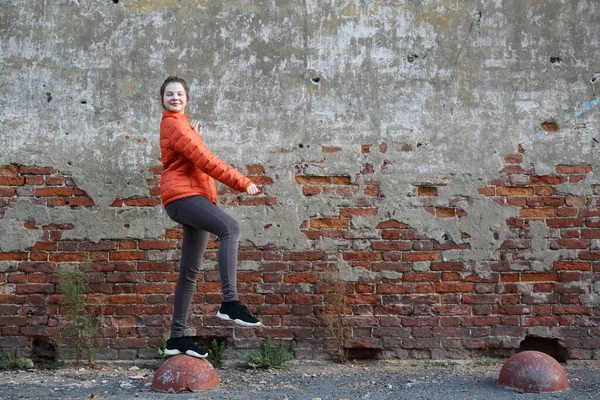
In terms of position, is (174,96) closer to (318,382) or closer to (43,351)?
(318,382)

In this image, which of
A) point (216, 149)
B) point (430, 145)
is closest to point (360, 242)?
point (430, 145)

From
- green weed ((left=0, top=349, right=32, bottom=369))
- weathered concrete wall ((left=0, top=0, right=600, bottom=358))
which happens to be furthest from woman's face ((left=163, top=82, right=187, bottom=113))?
→ green weed ((left=0, top=349, right=32, bottom=369))

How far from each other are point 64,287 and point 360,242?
7.38 ft

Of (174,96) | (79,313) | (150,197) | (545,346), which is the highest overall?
(174,96)

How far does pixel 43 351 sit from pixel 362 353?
2.44 meters

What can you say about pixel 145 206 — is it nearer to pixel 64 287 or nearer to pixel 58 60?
pixel 64 287

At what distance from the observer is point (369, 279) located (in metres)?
5.27

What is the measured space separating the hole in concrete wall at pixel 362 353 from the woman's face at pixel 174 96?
230 cm

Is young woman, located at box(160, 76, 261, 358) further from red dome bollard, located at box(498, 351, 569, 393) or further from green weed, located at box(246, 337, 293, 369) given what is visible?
red dome bollard, located at box(498, 351, 569, 393)

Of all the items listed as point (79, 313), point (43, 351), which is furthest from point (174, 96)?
point (43, 351)

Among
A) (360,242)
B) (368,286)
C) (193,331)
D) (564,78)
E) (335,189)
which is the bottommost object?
(193,331)

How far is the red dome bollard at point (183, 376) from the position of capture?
4.29 metres

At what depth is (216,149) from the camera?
5.32 m

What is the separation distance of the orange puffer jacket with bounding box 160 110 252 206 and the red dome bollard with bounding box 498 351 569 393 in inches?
80.6
